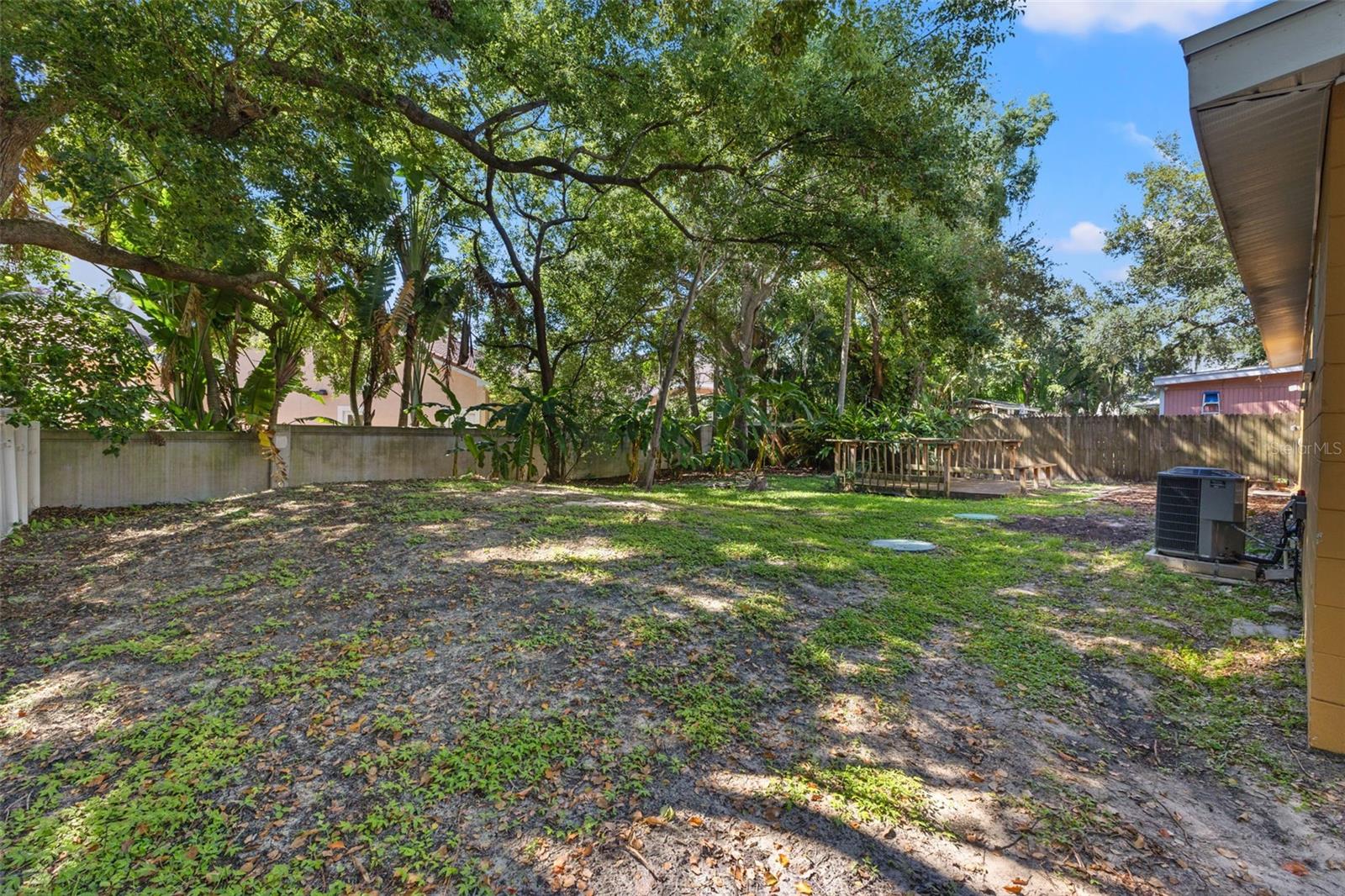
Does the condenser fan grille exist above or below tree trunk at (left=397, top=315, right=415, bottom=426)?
below

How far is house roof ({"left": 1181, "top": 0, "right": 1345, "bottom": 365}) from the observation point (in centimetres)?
204

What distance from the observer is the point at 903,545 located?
577cm

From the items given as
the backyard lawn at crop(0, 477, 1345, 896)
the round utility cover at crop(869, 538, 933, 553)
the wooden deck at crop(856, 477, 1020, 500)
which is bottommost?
the backyard lawn at crop(0, 477, 1345, 896)

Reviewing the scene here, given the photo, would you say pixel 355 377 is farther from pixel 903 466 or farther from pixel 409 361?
pixel 903 466

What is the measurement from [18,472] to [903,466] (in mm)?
11480

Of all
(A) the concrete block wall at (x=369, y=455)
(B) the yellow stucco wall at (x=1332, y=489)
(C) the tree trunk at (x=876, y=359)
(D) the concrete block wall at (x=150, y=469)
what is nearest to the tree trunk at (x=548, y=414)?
(A) the concrete block wall at (x=369, y=455)

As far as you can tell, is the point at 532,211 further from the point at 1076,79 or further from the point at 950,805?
the point at 950,805

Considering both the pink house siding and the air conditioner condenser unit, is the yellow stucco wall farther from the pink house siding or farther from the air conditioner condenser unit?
the pink house siding

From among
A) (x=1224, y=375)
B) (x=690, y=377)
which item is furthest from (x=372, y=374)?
(x=1224, y=375)

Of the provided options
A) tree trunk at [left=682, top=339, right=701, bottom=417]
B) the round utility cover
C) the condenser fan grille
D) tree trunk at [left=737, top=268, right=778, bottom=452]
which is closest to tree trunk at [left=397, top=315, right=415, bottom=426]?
tree trunk at [left=682, top=339, right=701, bottom=417]

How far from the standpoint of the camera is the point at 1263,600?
413 centimetres

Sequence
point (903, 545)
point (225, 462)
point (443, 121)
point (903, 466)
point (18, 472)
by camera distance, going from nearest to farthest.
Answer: point (18, 472) → point (903, 545) → point (443, 121) → point (225, 462) → point (903, 466)

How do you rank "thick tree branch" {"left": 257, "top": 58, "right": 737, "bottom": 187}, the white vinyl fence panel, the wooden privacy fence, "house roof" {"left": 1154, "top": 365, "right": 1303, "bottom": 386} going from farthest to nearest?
"house roof" {"left": 1154, "top": 365, "right": 1303, "bottom": 386} → the wooden privacy fence → "thick tree branch" {"left": 257, "top": 58, "right": 737, "bottom": 187} → the white vinyl fence panel

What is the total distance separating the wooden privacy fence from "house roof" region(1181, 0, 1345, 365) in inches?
338
